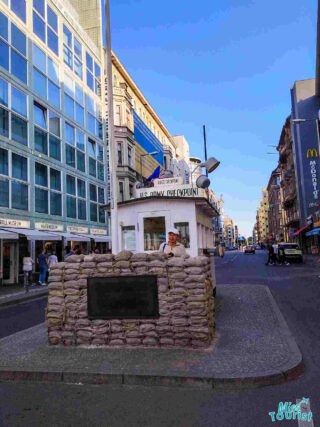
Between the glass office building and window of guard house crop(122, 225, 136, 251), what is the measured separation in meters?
10.6

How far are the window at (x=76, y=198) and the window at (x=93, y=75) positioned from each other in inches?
369

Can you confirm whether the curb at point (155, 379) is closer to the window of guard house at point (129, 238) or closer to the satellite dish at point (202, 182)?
the window of guard house at point (129, 238)

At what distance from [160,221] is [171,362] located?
394 cm

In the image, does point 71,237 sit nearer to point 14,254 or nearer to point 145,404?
point 14,254

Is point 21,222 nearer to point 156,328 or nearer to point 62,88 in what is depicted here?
point 62,88

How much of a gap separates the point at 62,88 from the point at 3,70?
720cm

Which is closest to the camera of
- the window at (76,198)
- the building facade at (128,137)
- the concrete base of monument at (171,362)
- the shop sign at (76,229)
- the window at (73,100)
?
the concrete base of monument at (171,362)

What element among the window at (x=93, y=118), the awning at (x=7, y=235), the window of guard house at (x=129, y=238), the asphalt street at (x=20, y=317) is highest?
the window at (x=93, y=118)

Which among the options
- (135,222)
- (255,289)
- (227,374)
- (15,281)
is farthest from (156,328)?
(15,281)

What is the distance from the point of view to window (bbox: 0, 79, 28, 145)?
20.5m

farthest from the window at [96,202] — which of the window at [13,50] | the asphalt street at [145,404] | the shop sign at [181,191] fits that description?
the asphalt street at [145,404]

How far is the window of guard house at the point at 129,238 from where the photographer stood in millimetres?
8484

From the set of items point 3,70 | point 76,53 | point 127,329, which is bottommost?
point 127,329

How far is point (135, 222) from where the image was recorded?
841cm
